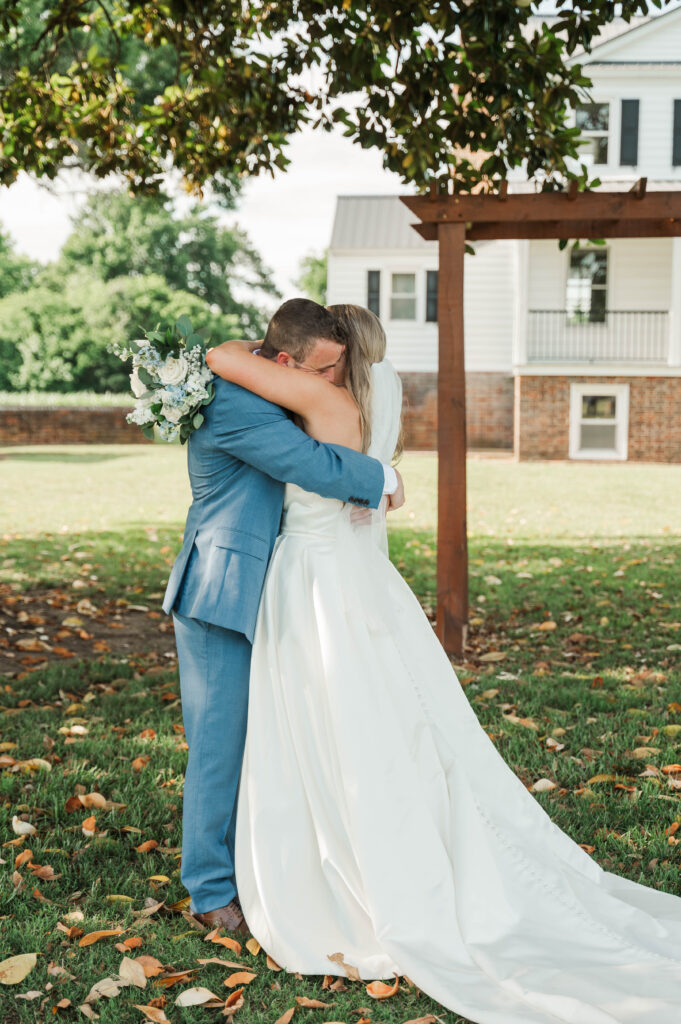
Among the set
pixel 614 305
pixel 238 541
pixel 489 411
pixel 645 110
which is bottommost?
pixel 238 541

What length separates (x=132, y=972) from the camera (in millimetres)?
2975

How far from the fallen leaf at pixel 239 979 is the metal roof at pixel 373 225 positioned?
23.5 meters

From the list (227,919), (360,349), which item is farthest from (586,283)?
(227,919)

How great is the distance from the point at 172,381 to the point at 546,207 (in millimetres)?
4257

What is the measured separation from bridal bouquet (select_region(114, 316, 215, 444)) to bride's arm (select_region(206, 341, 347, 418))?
60mm

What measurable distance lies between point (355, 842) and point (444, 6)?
449cm

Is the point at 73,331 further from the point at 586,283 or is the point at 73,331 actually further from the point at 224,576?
the point at 224,576

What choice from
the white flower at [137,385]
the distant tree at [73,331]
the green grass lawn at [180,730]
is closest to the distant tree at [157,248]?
the distant tree at [73,331]

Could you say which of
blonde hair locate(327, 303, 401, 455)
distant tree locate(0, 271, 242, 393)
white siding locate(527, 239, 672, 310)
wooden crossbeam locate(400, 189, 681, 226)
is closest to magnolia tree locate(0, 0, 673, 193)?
wooden crossbeam locate(400, 189, 681, 226)

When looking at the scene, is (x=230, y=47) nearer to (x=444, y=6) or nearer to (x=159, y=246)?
(x=444, y=6)

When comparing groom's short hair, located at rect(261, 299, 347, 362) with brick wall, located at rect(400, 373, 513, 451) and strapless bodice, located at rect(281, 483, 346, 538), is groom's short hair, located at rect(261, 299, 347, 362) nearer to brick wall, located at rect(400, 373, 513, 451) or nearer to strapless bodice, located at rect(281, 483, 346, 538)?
strapless bodice, located at rect(281, 483, 346, 538)

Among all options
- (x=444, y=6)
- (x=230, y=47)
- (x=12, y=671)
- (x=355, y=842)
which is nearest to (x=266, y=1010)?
(x=355, y=842)

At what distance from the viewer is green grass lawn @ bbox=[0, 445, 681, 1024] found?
3.10 m

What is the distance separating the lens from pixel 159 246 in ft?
176
